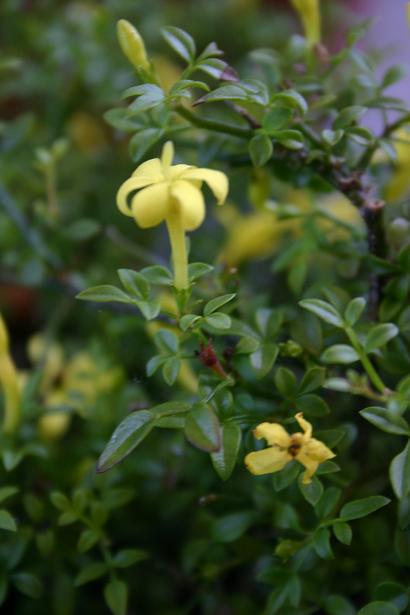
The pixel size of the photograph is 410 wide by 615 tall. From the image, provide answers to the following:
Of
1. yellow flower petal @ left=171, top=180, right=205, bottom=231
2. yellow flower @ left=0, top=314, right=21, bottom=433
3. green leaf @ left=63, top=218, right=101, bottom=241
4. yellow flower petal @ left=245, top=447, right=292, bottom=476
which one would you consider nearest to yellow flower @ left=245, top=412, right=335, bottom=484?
yellow flower petal @ left=245, top=447, right=292, bottom=476

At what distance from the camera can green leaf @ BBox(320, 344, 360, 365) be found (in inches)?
16.1

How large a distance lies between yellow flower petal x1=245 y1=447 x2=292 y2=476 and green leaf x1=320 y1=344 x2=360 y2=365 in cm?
6

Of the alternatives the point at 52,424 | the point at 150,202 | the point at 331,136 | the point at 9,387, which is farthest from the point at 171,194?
the point at 52,424

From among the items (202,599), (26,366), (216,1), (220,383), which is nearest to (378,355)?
(220,383)

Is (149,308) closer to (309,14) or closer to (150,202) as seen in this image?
(150,202)

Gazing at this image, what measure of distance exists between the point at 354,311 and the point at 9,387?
241mm

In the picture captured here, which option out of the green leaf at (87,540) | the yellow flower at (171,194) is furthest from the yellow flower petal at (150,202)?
the green leaf at (87,540)

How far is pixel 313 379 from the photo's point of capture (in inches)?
16.7

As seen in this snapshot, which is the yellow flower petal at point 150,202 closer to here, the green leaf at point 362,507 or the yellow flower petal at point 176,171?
the yellow flower petal at point 176,171

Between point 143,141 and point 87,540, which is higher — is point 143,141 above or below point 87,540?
above

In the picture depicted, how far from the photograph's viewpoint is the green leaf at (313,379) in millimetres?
421

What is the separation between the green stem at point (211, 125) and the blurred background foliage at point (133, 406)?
0.22ft

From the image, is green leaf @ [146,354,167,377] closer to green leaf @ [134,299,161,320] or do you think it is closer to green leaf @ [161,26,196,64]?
green leaf @ [134,299,161,320]

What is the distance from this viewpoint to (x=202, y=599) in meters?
0.54
